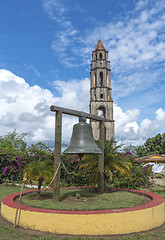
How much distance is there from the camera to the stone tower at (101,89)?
39.2 meters

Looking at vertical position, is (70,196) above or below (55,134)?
below

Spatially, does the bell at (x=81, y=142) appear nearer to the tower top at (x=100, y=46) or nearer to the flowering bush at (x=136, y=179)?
the flowering bush at (x=136, y=179)

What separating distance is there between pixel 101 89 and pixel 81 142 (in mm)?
36726

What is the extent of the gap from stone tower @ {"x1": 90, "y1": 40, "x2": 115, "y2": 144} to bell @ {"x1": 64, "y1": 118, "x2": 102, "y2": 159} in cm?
3307

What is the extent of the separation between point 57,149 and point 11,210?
5.96 feet

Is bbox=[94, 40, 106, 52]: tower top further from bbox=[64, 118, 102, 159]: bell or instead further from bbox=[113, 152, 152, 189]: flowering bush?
bbox=[64, 118, 102, 159]: bell

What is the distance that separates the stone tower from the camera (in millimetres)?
39250

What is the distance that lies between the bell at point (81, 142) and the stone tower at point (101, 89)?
33.1m

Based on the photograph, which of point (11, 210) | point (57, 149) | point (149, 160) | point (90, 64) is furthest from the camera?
point (90, 64)

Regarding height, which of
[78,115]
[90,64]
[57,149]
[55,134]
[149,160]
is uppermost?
[90,64]

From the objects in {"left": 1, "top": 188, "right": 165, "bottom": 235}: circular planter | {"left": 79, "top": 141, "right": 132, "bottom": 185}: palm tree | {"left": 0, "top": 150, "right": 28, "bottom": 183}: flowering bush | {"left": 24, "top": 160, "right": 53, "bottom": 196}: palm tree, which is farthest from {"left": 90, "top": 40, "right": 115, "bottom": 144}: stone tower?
{"left": 1, "top": 188, "right": 165, "bottom": 235}: circular planter

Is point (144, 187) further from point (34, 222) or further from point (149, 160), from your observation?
point (149, 160)

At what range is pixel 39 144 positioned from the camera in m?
12.0

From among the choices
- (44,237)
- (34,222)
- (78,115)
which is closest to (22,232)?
(34,222)
